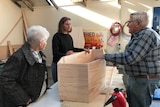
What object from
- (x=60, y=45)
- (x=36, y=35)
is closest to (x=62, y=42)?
(x=60, y=45)

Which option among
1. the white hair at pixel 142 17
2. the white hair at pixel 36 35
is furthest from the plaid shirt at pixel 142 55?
the white hair at pixel 36 35

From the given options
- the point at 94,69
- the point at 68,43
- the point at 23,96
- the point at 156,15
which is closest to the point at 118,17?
the point at 156,15

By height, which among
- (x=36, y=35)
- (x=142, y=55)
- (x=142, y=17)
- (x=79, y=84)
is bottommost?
(x=79, y=84)

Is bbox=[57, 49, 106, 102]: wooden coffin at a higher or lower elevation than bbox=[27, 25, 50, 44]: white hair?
lower

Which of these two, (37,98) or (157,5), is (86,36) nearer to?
(157,5)

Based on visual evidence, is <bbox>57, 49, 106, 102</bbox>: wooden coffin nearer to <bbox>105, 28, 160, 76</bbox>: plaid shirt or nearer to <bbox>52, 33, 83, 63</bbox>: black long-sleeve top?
<bbox>105, 28, 160, 76</bbox>: plaid shirt

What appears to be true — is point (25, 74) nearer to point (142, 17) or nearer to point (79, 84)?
point (79, 84)

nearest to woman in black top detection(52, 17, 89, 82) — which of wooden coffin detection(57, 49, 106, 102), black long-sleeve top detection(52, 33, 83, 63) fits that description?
black long-sleeve top detection(52, 33, 83, 63)

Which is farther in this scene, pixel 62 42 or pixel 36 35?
pixel 62 42

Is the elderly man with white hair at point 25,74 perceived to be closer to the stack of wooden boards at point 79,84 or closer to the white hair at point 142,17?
the stack of wooden boards at point 79,84

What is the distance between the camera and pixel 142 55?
5.16 feet

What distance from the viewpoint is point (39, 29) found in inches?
59.6

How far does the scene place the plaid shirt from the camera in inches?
61.8

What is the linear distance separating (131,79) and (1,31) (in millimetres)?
3404
